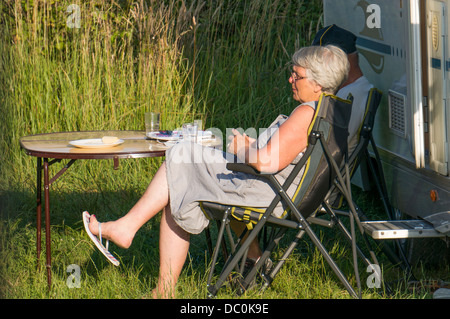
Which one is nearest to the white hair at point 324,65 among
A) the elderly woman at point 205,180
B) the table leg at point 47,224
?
the elderly woman at point 205,180

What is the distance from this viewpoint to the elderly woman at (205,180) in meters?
3.16

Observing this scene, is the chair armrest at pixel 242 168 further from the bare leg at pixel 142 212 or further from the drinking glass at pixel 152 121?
the drinking glass at pixel 152 121

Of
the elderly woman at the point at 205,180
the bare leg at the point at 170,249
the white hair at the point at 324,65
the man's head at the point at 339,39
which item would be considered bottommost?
the bare leg at the point at 170,249

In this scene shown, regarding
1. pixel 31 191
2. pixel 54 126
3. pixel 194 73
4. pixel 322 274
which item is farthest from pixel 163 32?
pixel 322 274

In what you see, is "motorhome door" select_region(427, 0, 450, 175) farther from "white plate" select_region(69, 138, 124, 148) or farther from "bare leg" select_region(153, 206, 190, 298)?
"white plate" select_region(69, 138, 124, 148)

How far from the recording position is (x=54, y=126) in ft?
17.9

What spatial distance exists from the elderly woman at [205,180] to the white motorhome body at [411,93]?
1.25ft

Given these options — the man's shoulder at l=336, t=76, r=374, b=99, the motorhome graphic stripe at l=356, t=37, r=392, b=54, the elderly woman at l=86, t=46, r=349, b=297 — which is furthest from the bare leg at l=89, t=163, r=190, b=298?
the motorhome graphic stripe at l=356, t=37, r=392, b=54

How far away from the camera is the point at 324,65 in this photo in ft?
10.7

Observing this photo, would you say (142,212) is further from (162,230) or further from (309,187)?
(309,187)

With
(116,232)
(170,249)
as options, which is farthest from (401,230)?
(116,232)

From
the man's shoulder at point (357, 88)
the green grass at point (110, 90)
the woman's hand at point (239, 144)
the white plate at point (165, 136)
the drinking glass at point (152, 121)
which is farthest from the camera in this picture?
the green grass at point (110, 90)
